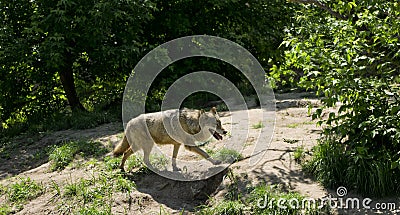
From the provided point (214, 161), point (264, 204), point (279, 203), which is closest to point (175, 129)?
point (214, 161)

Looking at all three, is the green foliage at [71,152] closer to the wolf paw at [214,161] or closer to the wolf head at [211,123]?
the wolf paw at [214,161]

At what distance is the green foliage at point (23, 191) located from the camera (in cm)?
623

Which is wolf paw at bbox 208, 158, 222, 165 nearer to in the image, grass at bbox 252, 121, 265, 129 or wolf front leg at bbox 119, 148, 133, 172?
wolf front leg at bbox 119, 148, 133, 172

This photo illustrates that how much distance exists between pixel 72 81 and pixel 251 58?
200 inches

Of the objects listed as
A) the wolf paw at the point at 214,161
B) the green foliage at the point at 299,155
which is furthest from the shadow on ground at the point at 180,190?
the green foliage at the point at 299,155

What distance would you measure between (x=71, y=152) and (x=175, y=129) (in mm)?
2342

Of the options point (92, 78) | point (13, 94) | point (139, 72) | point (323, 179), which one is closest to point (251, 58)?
point (139, 72)

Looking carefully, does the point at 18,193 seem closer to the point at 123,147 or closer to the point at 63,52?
the point at 123,147

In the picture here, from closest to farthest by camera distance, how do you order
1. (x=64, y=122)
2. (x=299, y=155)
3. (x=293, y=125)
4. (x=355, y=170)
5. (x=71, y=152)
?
(x=355, y=170)
(x=299, y=155)
(x=71, y=152)
(x=293, y=125)
(x=64, y=122)

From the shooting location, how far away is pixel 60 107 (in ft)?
40.4

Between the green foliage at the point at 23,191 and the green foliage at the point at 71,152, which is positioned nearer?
the green foliage at the point at 23,191

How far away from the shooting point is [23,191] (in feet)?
20.8

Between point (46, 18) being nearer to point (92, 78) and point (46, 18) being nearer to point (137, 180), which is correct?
point (92, 78)

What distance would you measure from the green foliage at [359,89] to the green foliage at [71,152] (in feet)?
11.7
